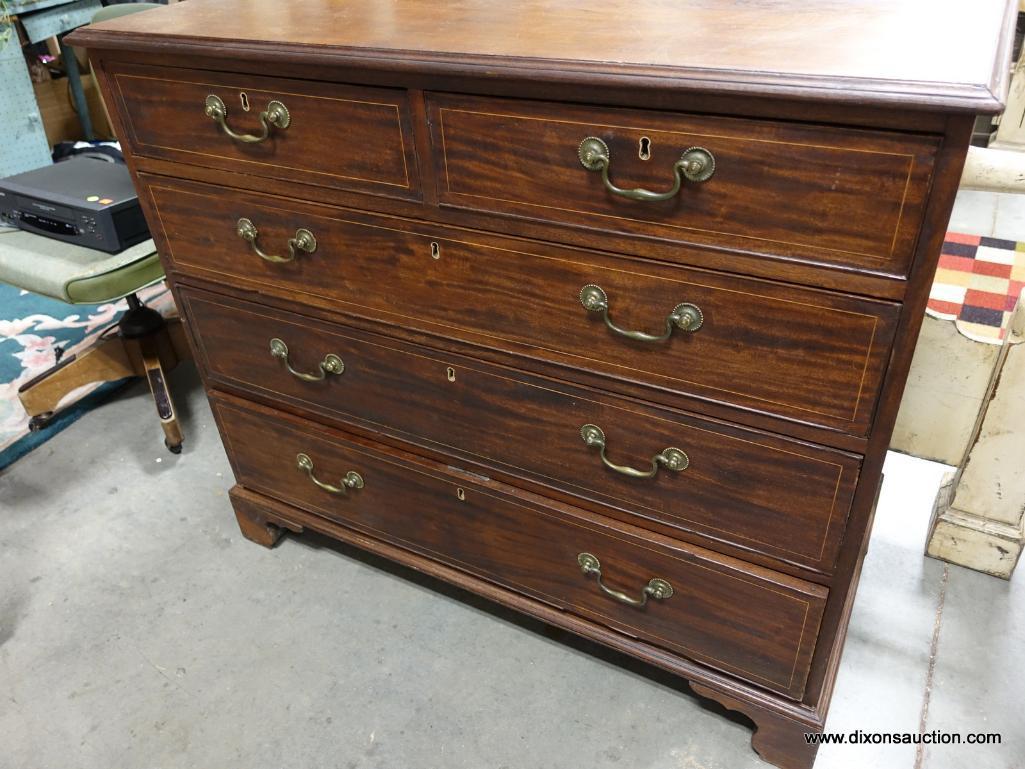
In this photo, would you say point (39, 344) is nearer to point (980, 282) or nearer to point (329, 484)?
point (329, 484)

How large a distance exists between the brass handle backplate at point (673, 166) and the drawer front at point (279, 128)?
247mm

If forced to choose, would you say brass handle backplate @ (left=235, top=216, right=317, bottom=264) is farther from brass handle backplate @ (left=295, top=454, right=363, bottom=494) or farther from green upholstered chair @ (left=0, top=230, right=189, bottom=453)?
green upholstered chair @ (left=0, top=230, right=189, bottom=453)

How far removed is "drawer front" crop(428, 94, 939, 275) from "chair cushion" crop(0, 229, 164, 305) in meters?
0.96

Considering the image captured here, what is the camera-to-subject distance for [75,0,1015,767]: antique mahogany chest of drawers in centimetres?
82

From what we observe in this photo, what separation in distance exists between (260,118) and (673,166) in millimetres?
593

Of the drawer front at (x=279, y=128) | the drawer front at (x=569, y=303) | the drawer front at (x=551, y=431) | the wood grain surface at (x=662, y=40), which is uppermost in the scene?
the wood grain surface at (x=662, y=40)

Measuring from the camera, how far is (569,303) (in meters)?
1.02

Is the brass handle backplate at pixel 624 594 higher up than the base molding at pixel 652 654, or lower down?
higher up

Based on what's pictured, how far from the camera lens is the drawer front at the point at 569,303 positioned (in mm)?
895

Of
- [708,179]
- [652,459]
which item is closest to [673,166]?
[708,179]

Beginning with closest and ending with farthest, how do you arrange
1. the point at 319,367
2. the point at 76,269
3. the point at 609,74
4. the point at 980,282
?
the point at 609,74 → the point at 319,367 → the point at 76,269 → the point at 980,282

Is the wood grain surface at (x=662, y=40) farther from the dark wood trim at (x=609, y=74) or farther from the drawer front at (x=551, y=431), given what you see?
the drawer front at (x=551, y=431)

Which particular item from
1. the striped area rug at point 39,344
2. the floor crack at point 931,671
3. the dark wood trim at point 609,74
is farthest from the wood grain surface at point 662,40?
the striped area rug at point 39,344

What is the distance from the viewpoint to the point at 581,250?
0.97m
